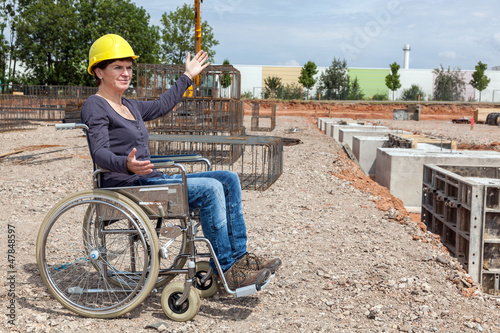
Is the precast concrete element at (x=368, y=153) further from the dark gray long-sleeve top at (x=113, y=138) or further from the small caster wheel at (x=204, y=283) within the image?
the dark gray long-sleeve top at (x=113, y=138)

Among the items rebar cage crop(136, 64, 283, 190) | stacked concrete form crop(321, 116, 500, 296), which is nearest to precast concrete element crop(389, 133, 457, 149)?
stacked concrete form crop(321, 116, 500, 296)

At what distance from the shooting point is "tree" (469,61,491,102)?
58.1 metres

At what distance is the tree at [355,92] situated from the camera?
181 ft

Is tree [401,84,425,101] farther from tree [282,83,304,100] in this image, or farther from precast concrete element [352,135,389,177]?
precast concrete element [352,135,389,177]

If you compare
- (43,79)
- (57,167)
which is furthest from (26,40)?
(57,167)

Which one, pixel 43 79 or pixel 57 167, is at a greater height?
pixel 43 79

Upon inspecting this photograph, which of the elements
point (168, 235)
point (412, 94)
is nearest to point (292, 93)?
point (412, 94)

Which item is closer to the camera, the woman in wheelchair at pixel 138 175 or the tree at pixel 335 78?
the woman in wheelchair at pixel 138 175

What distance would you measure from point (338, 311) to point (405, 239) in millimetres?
2581

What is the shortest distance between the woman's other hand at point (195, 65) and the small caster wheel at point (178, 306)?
64.6 inches

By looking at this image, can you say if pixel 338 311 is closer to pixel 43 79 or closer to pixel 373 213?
pixel 373 213

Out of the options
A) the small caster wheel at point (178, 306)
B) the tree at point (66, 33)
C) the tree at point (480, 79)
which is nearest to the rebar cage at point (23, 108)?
the tree at point (66, 33)

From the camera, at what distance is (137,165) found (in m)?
2.97

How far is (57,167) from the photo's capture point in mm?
11352
